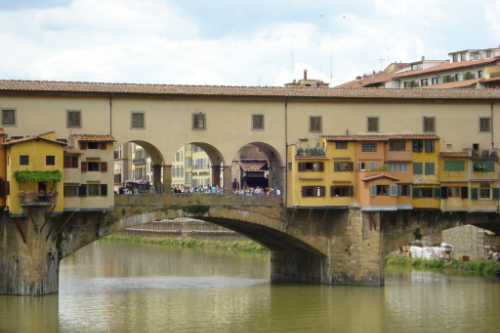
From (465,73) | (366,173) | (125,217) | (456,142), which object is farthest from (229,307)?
(465,73)

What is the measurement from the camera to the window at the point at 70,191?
1486 inches

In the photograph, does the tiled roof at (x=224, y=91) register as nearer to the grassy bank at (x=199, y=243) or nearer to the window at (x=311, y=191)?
the window at (x=311, y=191)

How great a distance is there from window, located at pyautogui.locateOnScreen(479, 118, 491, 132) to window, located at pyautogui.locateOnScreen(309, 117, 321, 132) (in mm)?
8670

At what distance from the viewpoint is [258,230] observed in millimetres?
44719

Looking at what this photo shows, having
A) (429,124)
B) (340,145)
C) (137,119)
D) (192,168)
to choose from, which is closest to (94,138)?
(137,119)

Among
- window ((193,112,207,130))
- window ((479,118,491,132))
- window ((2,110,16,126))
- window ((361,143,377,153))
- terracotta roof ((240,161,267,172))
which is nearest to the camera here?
window ((2,110,16,126))

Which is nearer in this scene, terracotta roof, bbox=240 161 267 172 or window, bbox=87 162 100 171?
window, bbox=87 162 100 171

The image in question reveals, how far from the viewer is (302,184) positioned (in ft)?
135

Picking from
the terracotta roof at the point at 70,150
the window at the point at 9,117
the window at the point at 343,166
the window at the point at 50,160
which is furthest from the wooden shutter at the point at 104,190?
the window at the point at 343,166

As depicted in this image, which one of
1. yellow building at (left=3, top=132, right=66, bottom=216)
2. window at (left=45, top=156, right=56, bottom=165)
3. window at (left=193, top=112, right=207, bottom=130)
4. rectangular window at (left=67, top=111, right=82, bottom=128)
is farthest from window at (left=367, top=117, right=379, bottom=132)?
window at (left=45, top=156, right=56, bottom=165)

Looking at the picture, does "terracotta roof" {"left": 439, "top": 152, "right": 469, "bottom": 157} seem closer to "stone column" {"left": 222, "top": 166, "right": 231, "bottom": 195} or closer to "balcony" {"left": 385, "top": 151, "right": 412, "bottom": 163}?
"balcony" {"left": 385, "top": 151, "right": 412, "bottom": 163}

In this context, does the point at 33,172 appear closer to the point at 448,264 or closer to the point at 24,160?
the point at 24,160

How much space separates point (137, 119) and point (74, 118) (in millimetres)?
2870

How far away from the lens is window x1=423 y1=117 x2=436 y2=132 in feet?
144
